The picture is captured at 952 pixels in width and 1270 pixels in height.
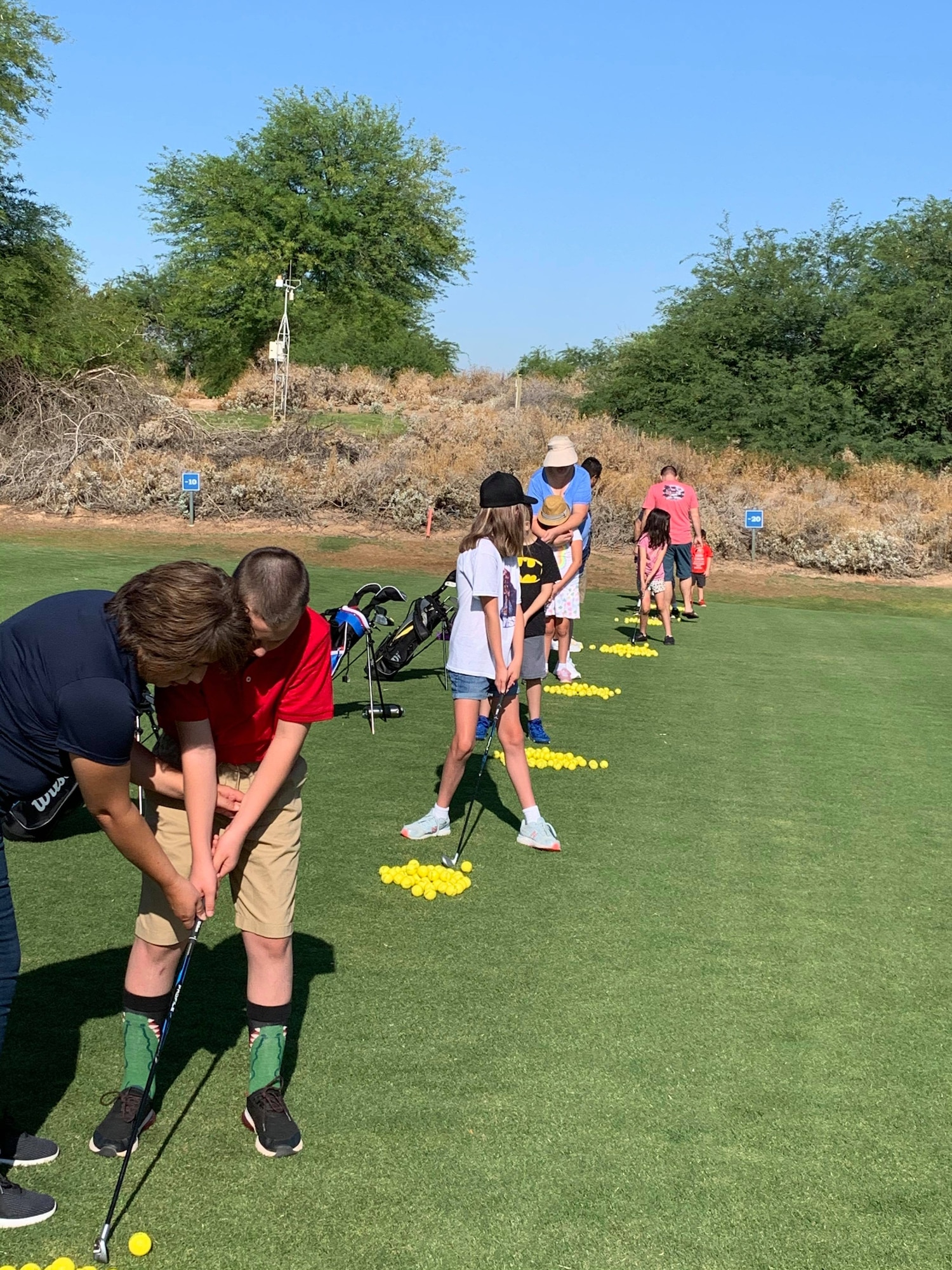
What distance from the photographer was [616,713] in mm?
10180

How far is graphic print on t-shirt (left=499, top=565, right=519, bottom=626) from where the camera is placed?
6086 millimetres

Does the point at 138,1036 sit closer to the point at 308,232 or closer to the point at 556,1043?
the point at 556,1043

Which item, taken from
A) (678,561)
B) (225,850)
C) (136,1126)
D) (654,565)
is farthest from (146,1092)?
Result: (678,561)

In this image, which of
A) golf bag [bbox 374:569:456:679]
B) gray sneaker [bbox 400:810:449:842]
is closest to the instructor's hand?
gray sneaker [bbox 400:810:449:842]

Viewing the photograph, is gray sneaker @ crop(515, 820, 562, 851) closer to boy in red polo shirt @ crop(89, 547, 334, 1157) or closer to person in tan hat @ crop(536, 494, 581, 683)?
person in tan hat @ crop(536, 494, 581, 683)

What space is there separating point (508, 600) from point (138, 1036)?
3131mm

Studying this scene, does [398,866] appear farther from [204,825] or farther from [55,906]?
[204,825]

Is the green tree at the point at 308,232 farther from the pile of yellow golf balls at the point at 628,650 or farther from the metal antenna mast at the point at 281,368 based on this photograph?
the pile of yellow golf balls at the point at 628,650

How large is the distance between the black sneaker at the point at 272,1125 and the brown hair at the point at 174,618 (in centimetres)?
145

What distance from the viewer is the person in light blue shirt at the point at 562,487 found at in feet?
30.7

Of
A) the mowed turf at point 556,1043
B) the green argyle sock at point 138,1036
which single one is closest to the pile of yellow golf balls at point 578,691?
the mowed turf at point 556,1043

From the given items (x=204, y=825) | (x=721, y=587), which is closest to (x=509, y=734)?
(x=204, y=825)

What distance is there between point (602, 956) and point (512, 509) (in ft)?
7.24

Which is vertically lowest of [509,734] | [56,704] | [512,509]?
[509,734]
